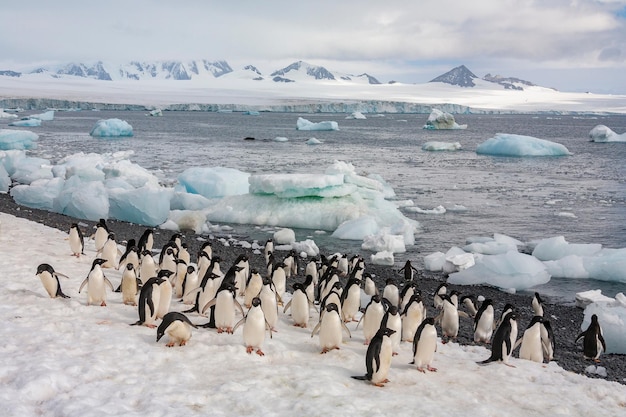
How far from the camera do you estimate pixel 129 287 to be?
8.41 m

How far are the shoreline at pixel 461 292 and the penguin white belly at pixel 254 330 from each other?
3.50 metres

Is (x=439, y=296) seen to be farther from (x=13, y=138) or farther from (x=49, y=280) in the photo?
(x=13, y=138)

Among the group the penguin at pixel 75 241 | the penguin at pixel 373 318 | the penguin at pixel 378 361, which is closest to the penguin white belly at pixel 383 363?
the penguin at pixel 378 361

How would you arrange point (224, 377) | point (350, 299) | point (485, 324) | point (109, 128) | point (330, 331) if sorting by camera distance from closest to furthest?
point (224, 377), point (330, 331), point (485, 324), point (350, 299), point (109, 128)

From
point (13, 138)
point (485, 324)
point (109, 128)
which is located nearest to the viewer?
point (485, 324)

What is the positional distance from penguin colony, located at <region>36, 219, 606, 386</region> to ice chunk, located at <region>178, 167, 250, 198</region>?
441 inches

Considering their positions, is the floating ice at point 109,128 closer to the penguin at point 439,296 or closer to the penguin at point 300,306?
the penguin at point 439,296

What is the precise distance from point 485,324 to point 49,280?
614 cm

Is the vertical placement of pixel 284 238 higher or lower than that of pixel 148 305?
lower

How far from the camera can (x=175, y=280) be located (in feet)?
32.5

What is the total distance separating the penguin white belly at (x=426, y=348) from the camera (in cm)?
694

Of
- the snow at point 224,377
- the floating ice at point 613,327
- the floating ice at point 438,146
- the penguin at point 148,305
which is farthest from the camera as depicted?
the floating ice at point 438,146

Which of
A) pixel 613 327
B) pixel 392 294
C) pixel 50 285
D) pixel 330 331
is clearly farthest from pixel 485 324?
pixel 50 285

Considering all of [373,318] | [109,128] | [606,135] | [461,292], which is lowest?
[461,292]
